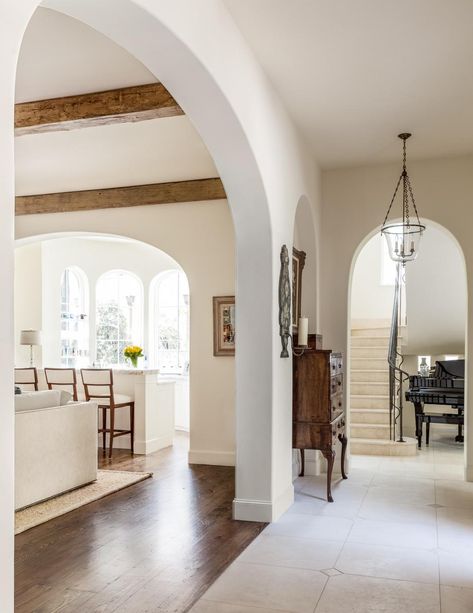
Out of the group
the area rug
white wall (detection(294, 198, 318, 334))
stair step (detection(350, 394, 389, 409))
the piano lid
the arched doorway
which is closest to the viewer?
the area rug

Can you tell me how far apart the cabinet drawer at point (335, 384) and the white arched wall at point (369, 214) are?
2.43 ft

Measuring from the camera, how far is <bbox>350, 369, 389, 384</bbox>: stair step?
8.84m

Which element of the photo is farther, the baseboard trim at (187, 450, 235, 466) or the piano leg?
the piano leg

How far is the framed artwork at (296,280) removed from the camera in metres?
5.84

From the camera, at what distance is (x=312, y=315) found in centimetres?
636

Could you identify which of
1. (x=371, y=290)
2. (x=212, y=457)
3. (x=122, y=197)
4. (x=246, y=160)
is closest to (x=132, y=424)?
(x=212, y=457)

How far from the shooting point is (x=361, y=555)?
3.87 meters

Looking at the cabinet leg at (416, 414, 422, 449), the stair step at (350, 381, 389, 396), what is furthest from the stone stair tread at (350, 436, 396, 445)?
the stair step at (350, 381, 389, 396)

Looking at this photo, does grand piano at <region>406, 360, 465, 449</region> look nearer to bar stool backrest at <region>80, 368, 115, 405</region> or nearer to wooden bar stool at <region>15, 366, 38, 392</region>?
bar stool backrest at <region>80, 368, 115, 405</region>

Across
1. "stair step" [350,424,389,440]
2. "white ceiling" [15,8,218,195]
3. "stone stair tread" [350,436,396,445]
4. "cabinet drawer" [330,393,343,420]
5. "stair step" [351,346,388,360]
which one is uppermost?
"white ceiling" [15,8,218,195]

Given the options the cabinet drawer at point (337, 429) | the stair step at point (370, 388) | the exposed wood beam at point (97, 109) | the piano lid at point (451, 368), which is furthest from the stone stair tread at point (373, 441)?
the exposed wood beam at point (97, 109)

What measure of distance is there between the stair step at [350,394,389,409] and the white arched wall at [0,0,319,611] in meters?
3.43

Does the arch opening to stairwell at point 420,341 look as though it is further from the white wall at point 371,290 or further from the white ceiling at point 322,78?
the white ceiling at point 322,78

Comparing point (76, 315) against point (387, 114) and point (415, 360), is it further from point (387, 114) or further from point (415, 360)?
point (387, 114)
